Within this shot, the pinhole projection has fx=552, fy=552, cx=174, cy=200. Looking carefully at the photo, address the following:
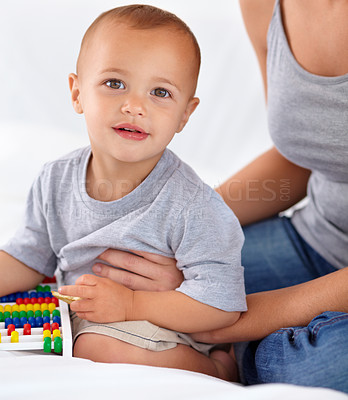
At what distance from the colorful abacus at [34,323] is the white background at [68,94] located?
1.84 ft

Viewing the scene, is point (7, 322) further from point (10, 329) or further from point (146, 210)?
point (146, 210)

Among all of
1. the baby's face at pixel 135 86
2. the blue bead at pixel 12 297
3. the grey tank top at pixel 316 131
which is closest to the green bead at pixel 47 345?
the blue bead at pixel 12 297

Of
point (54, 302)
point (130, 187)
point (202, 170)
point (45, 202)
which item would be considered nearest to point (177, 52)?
point (130, 187)

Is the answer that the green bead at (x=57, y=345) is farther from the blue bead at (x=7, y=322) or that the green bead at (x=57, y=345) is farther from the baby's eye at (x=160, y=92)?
the baby's eye at (x=160, y=92)

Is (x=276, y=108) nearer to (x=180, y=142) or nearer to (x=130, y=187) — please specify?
(x=130, y=187)

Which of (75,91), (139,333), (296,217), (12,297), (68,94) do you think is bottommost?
(139,333)

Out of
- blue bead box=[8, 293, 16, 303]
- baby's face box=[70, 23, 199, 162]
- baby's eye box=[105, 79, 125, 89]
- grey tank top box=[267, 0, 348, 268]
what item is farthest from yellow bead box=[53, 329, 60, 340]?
grey tank top box=[267, 0, 348, 268]

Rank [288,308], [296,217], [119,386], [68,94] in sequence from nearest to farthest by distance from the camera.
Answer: [119,386]
[288,308]
[296,217]
[68,94]

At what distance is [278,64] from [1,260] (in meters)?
0.72

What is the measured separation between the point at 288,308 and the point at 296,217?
1.40 ft

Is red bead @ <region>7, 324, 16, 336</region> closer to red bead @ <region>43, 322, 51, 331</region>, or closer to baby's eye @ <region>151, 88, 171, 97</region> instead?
red bead @ <region>43, 322, 51, 331</region>

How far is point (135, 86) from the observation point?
0.95 metres

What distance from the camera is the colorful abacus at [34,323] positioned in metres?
0.92

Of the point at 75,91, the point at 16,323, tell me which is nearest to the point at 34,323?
the point at 16,323
